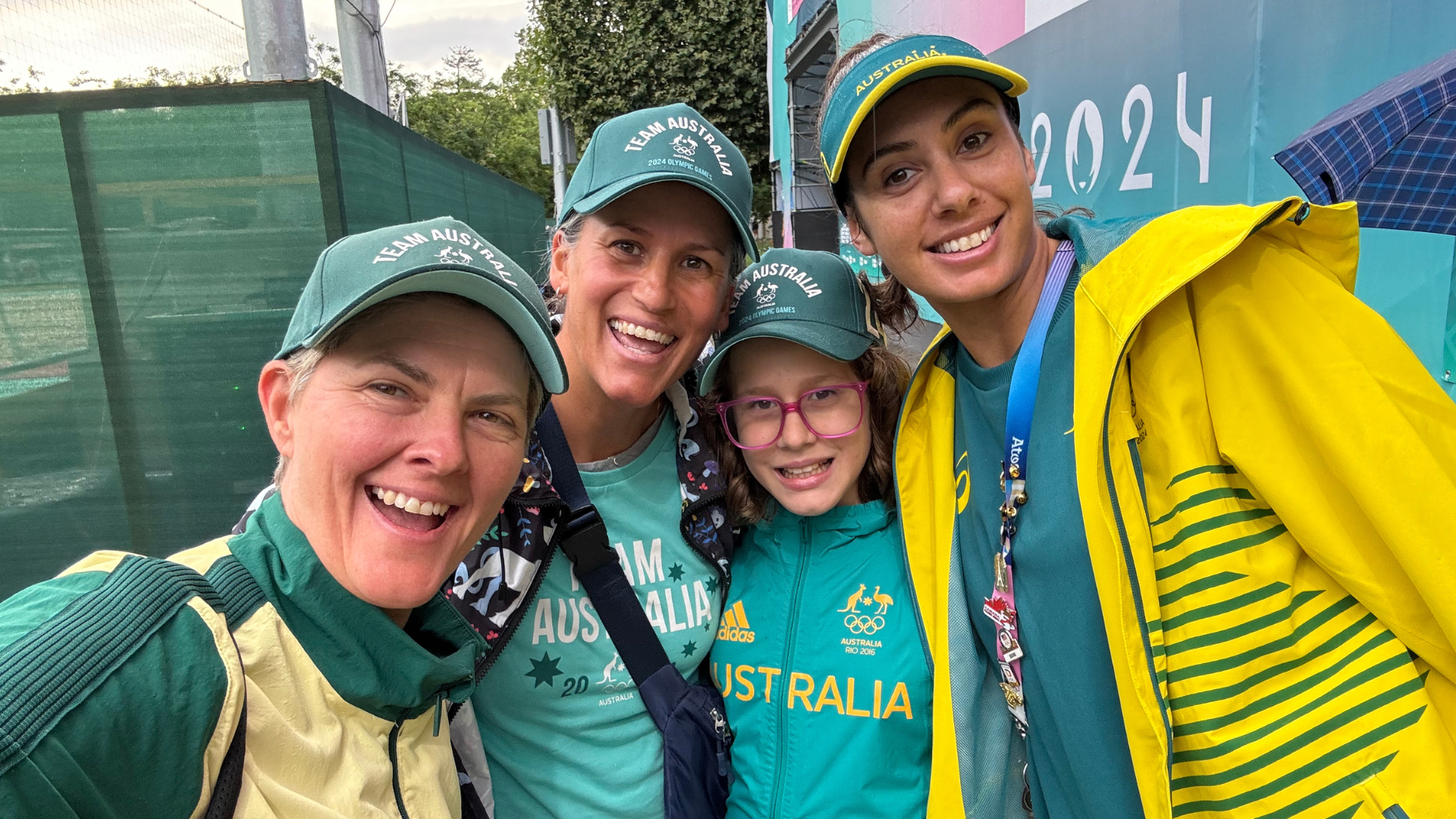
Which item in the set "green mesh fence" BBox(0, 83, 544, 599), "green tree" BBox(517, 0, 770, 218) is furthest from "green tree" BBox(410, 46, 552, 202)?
"green mesh fence" BBox(0, 83, 544, 599)

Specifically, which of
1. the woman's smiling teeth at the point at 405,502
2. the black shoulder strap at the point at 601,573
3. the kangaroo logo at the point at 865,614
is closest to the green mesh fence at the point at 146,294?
the black shoulder strap at the point at 601,573

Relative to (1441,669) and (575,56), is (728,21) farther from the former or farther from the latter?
(1441,669)

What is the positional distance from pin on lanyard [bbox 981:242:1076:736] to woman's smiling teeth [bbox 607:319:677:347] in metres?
0.82

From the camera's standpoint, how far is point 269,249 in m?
4.15

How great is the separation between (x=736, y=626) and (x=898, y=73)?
4.38 feet

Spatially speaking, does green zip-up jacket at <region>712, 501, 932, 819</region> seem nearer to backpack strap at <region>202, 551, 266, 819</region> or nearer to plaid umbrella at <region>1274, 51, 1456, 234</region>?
backpack strap at <region>202, 551, 266, 819</region>

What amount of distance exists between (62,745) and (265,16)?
445 cm

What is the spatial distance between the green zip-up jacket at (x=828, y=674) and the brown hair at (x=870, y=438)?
95 mm

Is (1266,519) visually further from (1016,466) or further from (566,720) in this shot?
(566,720)

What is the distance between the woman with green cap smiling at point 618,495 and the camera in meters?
1.83

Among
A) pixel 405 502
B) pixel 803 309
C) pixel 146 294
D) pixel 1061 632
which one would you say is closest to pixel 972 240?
pixel 803 309

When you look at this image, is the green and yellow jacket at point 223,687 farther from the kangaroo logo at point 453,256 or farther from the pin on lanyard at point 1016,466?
the pin on lanyard at point 1016,466

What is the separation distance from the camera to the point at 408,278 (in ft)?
4.12

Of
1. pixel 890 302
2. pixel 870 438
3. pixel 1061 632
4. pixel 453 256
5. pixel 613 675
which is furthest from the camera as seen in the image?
pixel 890 302
